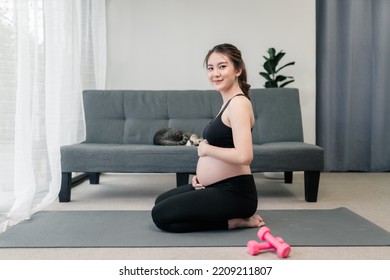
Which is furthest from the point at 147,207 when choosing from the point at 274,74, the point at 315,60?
the point at 315,60

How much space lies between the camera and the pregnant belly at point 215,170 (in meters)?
2.05

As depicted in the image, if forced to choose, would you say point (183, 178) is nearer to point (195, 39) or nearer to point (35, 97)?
point (35, 97)

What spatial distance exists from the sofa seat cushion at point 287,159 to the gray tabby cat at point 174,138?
529 mm

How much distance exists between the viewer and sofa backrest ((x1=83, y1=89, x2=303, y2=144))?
11.4 feet

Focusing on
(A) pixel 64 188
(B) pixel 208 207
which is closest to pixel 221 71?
(B) pixel 208 207

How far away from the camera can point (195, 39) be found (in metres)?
4.34

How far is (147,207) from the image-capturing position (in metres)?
2.76

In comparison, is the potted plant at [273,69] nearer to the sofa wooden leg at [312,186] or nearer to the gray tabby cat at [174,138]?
the gray tabby cat at [174,138]

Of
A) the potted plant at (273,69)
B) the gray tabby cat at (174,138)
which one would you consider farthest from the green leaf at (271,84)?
the gray tabby cat at (174,138)

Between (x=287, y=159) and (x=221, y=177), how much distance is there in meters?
0.97

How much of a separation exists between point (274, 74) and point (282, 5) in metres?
0.77

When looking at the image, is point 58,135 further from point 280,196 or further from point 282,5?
point 282,5

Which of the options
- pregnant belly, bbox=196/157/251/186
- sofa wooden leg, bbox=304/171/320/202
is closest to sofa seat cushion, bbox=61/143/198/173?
pregnant belly, bbox=196/157/251/186
